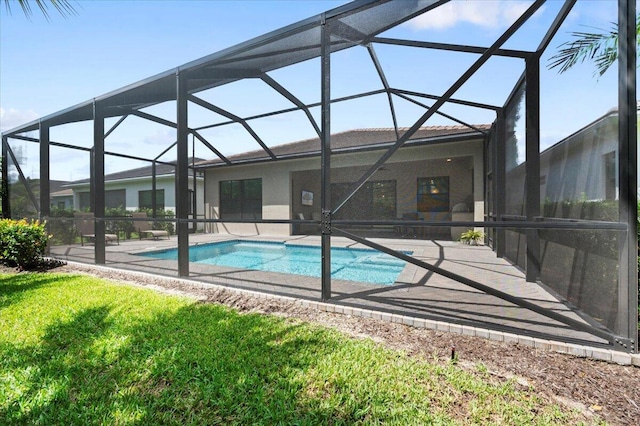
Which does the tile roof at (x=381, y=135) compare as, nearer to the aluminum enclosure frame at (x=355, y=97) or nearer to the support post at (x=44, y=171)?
the aluminum enclosure frame at (x=355, y=97)

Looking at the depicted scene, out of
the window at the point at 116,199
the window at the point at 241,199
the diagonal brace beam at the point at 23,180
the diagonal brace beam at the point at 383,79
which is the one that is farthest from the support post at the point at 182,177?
the window at the point at 116,199

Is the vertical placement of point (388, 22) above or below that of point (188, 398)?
above

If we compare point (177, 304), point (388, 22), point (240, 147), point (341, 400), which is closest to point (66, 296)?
point (177, 304)

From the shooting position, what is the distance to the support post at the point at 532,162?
152 inches

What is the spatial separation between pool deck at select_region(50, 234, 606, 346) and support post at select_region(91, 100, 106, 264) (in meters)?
0.37

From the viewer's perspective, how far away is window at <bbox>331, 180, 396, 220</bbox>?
7598mm

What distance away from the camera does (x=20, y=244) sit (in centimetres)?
572

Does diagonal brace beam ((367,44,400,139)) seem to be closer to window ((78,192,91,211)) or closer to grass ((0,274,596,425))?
grass ((0,274,596,425))

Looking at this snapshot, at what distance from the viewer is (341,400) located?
1.82 m

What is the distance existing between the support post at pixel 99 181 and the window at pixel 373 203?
5050mm

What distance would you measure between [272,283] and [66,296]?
271 centimetres

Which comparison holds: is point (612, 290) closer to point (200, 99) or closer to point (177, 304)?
point (177, 304)

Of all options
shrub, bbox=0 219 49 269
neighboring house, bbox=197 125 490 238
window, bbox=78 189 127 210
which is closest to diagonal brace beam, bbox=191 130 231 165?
neighboring house, bbox=197 125 490 238

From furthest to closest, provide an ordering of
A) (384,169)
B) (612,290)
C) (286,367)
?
1. (384,169)
2. (612,290)
3. (286,367)
